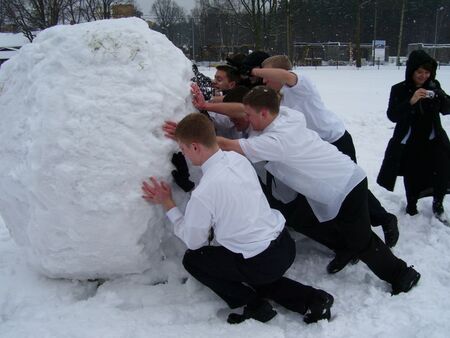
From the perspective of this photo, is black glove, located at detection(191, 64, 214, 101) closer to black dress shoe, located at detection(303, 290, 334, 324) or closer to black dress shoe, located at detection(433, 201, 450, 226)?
black dress shoe, located at detection(303, 290, 334, 324)

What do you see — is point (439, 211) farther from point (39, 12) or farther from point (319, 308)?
point (39, 12)

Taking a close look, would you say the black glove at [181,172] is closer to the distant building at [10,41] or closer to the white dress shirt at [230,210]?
the white dress shirt at [230,210]

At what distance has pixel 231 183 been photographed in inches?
91.9

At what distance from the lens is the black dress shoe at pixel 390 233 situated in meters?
3.34

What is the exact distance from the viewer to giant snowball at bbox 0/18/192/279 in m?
2.50

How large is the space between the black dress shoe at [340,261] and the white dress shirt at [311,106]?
0.98 metres

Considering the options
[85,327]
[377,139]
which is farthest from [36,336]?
[377,139]

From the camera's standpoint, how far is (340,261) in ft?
9.77

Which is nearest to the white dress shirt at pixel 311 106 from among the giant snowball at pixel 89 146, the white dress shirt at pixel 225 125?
the white dress shirt at pixel 225 125

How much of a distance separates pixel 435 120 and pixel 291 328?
237 centimetres

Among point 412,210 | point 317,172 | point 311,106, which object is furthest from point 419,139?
point 317,172

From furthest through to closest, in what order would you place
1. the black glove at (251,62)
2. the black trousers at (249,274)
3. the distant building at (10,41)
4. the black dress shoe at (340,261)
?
the distant building at (10,41), the black glove at (251,62), the black dress shoe at (340,261), the black trousers at (249,274)

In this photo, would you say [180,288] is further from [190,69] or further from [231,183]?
[190,69]

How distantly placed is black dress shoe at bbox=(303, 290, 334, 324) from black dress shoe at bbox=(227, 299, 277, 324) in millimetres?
212
